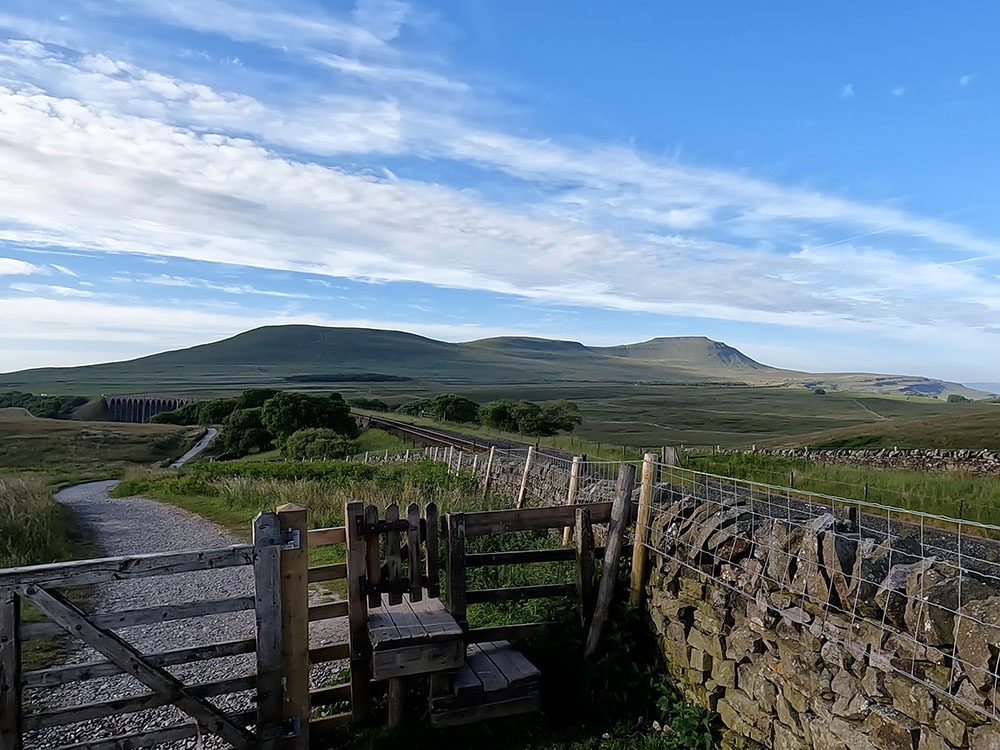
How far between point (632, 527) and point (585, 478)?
218 inches

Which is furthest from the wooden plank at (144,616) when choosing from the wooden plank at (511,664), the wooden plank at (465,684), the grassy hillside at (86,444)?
the grassy hillside at (86,444)

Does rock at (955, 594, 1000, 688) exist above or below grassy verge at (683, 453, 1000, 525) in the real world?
above

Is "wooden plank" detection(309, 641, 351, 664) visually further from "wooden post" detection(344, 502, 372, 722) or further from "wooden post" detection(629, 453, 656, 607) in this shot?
"wooden post" detection(629, 453, 656, 607)

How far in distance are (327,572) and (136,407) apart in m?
128

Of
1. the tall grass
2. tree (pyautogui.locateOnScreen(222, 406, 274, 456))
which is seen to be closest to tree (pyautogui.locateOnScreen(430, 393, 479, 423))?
tree (pyautogui.locateOnScreen(222, 406, 274, 456))

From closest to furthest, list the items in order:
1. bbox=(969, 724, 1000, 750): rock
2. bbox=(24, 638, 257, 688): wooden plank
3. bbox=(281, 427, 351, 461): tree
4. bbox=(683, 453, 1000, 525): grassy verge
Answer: bbox=(969, 724, 1000, 750): rock < bbox=(24, 638, 257, 688): wooden plank < bbox=(683, 453, 1000, 525): grassy verge < bbox=(281, 427, 351, 461): tree

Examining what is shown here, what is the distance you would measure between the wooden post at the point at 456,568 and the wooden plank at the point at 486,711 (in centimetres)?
74

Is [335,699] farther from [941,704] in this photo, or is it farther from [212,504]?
[212,504]

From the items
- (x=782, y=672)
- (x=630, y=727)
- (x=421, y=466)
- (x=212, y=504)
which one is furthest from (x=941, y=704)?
(x=212, y=504)

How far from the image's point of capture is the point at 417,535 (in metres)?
6.36

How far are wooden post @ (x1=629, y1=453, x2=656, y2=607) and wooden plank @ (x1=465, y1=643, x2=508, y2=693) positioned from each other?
1.71 m

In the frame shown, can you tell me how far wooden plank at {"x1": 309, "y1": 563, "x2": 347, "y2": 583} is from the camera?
5938 mm

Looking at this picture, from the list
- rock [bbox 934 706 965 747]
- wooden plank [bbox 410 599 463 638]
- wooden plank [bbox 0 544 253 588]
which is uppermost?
wooden plank [bbox 0 544 253 588]

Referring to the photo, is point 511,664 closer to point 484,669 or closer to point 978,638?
point 484,669
